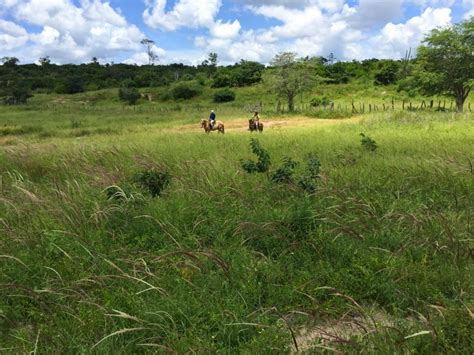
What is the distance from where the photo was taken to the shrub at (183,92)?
5912cm

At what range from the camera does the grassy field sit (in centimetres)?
290

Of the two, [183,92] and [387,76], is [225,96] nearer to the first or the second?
[183,92]

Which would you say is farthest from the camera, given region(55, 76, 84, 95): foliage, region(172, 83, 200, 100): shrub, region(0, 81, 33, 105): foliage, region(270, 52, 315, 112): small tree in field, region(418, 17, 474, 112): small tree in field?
region(55, 76, 84, 95): foliage

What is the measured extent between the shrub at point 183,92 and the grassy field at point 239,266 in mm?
53812

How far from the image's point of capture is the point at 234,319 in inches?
121

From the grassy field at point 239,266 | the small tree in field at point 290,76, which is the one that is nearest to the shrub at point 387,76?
the small tree in field at point 290,76

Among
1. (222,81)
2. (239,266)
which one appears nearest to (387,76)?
(222,81)

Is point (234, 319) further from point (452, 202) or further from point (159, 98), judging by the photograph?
point (159, 98)

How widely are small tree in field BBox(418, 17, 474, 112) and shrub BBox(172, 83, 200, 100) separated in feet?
113

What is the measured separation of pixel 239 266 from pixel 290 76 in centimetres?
3655

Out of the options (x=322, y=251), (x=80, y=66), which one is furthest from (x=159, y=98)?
(x=322, y=251)

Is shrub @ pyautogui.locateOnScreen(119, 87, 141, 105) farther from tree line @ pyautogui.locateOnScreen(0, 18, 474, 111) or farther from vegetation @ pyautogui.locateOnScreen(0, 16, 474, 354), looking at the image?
vegetation @ pyautogui.locateOnScreen(0, 16, 474, 354)

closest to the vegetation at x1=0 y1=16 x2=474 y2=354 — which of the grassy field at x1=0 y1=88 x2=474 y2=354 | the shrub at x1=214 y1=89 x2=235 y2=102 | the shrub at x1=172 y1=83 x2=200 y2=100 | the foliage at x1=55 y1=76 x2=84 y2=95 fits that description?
the grassy field at x1=0 y1=88 x2=474 y2=354

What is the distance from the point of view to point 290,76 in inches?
1519
